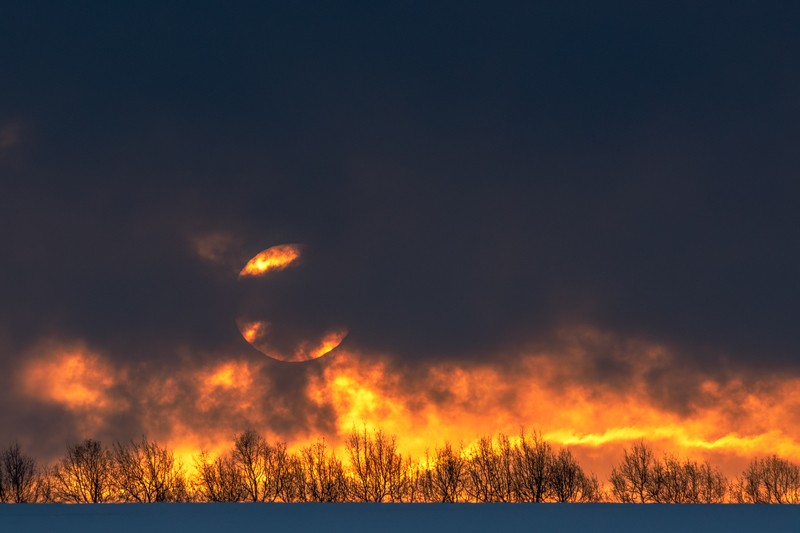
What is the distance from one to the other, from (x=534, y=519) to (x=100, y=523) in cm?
2019

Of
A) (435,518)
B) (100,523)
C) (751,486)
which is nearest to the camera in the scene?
(100,523)

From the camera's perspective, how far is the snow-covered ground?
38.4 metres

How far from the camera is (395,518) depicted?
41719 mm

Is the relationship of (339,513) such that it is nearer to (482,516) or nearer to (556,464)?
(482,516)

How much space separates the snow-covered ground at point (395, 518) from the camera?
38.4 m

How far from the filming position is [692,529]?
130 ft

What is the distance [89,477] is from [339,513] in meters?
66.6

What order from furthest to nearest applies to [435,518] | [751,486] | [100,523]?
[751,486] → [435,518] → [100,523]

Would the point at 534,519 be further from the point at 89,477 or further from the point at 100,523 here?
the point at 89,477

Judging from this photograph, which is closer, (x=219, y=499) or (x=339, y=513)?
(x=339, y=513)

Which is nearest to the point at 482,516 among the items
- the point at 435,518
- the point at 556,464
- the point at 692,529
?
the point at 435,518

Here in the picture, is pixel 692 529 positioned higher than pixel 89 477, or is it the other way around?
pixel 89 477

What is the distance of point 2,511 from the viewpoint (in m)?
42.0

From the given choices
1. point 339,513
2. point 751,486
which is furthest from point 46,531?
point 751,486
